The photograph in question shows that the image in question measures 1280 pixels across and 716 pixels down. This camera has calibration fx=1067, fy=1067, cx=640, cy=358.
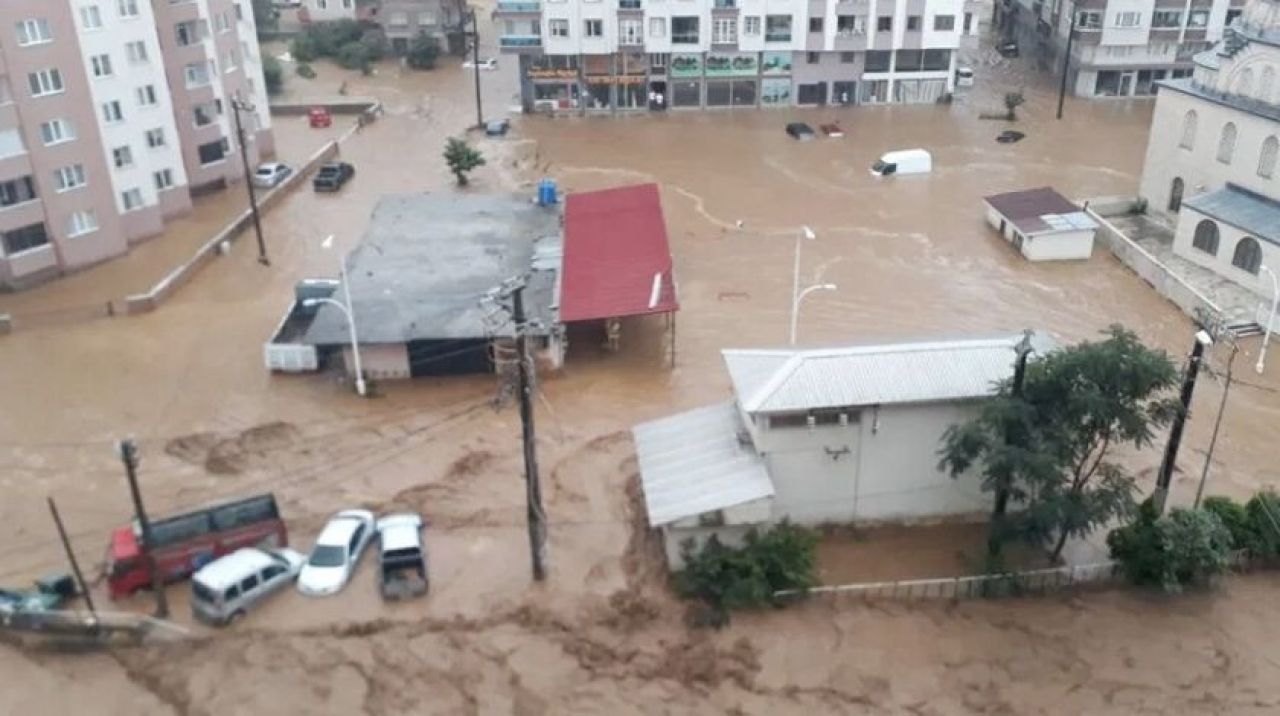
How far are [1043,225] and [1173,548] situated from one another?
22.2 m

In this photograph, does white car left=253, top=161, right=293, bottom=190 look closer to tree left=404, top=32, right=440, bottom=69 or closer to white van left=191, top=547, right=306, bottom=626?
tree left=404, top=32, right=440, bottom=69

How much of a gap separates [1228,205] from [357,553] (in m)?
33.8

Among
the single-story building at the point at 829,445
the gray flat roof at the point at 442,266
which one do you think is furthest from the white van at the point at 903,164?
the single-story building at the point at 829,445

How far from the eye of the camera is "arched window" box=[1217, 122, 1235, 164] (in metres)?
41.1

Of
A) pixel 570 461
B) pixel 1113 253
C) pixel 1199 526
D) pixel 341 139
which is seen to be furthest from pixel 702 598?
pixel 341 139

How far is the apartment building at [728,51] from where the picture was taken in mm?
61406

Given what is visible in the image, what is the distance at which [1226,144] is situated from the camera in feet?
136

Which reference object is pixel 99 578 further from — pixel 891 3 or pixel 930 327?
pixel 891 3

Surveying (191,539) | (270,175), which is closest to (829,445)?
(191,539)

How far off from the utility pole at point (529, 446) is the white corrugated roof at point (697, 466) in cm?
257

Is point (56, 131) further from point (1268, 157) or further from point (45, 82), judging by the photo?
point (1268, 157)

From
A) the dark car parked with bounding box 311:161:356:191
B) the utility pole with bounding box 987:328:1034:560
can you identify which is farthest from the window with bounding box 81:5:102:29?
the utility pole with bounding box 987:328:1034:560

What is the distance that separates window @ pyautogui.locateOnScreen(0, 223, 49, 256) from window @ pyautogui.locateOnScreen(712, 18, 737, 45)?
123ft

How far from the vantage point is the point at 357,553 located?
2506 centimetres
